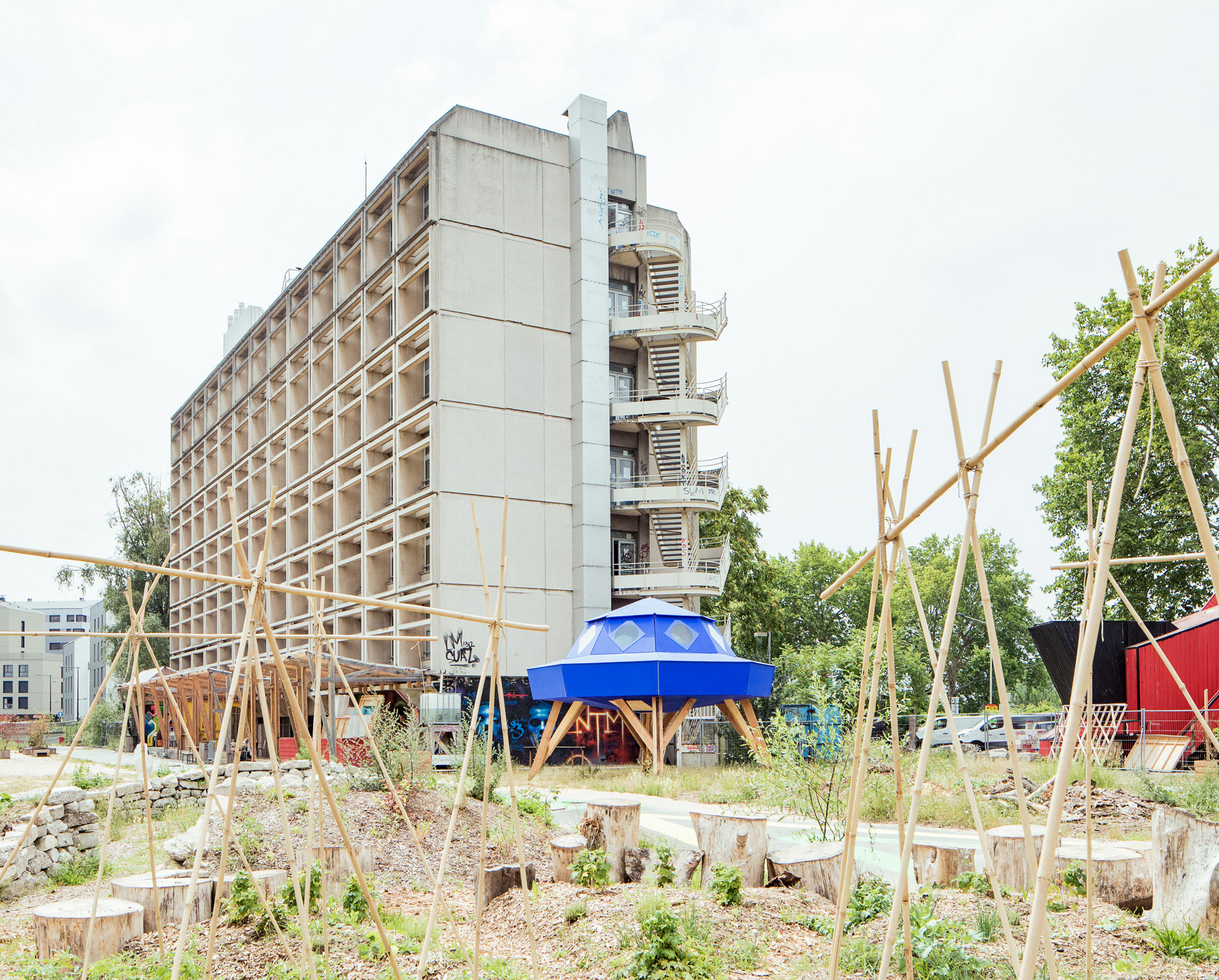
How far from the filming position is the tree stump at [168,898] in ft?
25.9

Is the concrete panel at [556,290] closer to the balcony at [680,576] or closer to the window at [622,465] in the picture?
the window at [622,465]

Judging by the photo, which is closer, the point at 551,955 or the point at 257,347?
the point at 551,955

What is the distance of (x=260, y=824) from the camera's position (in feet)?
36.4

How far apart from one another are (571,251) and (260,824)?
28169mm

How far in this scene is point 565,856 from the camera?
898 centimetres

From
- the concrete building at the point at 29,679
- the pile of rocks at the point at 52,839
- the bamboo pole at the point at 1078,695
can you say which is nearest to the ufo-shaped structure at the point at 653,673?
the pile of rocks at the point at 52,839

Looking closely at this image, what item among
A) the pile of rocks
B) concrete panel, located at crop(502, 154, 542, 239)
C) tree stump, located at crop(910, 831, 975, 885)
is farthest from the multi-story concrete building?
tree stump, located at crop(910, 831, 975, 885)

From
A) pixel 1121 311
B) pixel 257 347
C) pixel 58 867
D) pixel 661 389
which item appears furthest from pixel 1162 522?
pixel 257 347

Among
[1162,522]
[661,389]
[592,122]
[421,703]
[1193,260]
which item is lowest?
[421,703]

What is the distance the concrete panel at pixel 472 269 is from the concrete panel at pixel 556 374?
6.47 ft

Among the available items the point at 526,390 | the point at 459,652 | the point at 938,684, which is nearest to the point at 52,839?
the point at 938,684

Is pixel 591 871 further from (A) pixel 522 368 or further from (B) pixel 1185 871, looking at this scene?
(A) pixel 522 368

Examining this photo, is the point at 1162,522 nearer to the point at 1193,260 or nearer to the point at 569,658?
the point at 1193,260

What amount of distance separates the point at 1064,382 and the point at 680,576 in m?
30.4
